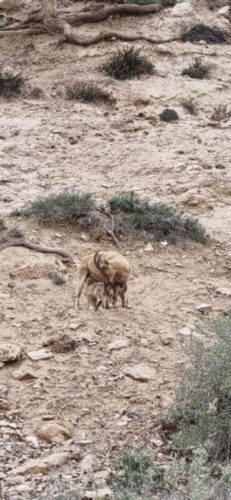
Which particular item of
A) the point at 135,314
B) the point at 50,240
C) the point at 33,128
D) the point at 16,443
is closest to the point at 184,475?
the point at 16,443

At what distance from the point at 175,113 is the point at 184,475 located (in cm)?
833

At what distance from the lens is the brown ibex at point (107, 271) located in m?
5.42

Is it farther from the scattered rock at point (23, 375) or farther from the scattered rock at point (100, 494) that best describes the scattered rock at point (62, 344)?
the scattered rock at point (100, 494)

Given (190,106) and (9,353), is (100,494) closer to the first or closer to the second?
(9,353)

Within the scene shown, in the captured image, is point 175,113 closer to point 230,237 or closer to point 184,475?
point 230,237

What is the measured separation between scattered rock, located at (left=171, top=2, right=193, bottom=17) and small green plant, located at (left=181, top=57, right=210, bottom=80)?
7.21ft

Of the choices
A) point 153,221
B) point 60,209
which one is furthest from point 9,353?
point 153,221

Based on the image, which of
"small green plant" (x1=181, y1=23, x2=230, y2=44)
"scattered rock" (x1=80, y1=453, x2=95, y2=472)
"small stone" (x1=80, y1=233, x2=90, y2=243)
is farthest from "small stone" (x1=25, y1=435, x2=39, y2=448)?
"small green plant" (x1=181, y1=23, x2=230, y2=44)

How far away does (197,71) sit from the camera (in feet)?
42.4

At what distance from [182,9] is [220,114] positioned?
440 cm

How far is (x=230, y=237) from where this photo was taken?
7.61 metres

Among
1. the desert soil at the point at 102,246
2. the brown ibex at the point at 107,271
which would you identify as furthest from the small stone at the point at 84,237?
the brown ibex at the point at 107,271

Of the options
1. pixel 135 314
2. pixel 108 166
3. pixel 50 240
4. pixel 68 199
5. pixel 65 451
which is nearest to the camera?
pixel 65 451

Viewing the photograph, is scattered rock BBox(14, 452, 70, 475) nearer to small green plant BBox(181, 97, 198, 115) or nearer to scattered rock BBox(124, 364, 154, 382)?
scattered rock BBox(124, 364, 154, 382)
